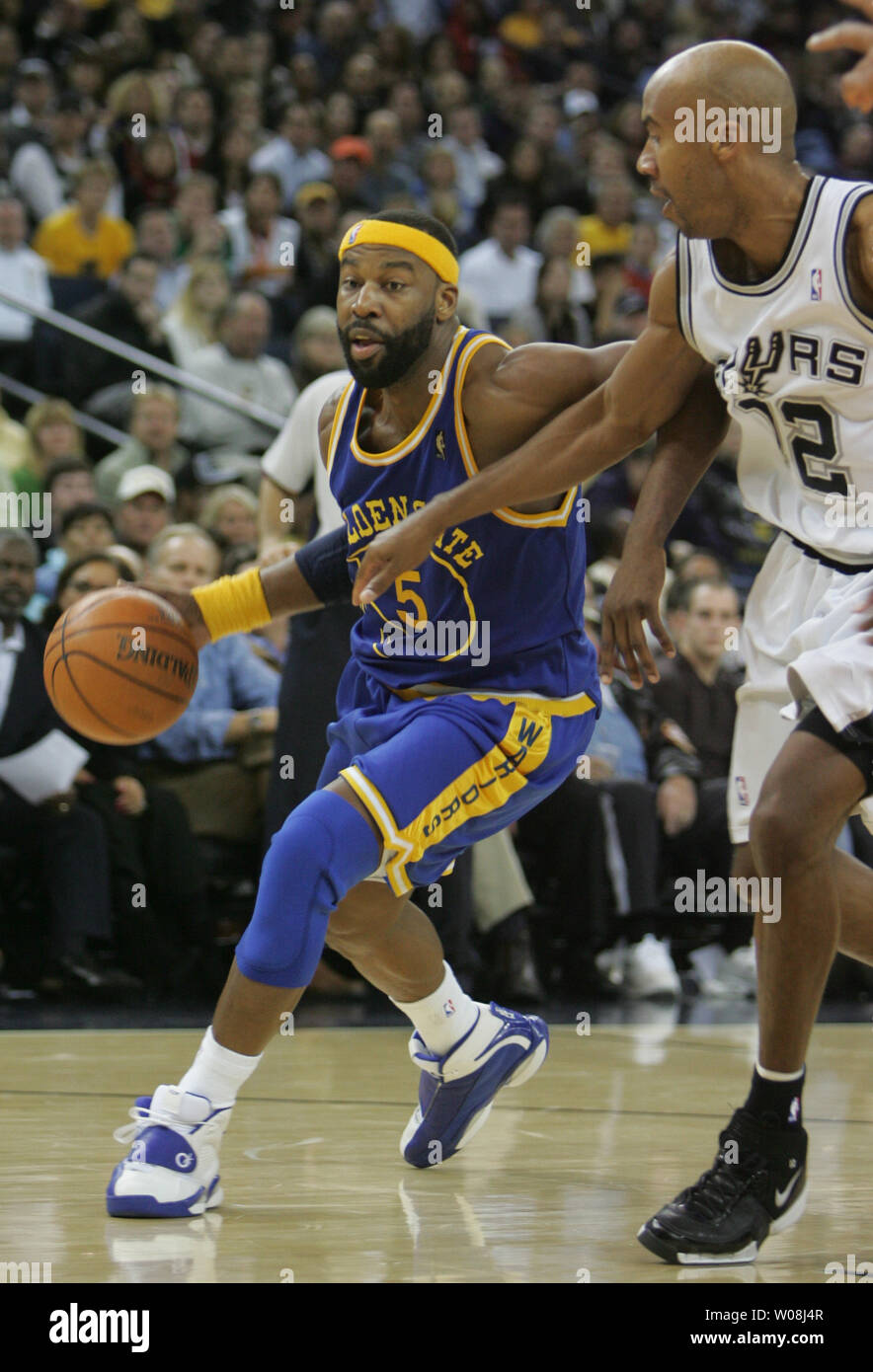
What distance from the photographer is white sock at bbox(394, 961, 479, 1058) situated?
149 inches

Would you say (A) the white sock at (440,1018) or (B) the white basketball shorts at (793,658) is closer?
(B) the white basketball shorts at (793,658)

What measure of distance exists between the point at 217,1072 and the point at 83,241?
7558mm

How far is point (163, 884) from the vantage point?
6.50 meters

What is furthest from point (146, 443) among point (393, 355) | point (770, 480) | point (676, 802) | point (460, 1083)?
point (770, 480)

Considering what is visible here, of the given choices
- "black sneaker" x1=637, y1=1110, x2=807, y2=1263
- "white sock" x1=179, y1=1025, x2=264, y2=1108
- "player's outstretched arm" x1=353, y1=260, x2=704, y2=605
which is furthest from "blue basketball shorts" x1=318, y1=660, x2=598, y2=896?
"black sneaker" x1=637, y1=1110, x2=807, y2=1263

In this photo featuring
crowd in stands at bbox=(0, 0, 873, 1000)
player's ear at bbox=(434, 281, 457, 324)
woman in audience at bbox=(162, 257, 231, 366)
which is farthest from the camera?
woman in audience at bbox=(162, 257, 231, 366)

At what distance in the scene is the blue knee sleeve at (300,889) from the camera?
3.16 meters

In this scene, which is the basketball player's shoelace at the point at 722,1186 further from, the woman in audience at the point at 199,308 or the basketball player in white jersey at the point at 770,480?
the woman in audience at the point at 199,308

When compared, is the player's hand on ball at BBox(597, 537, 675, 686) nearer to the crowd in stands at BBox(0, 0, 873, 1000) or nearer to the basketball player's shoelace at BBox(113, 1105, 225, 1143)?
the crowd in stands at BBox(0, 0, 873, 1000)

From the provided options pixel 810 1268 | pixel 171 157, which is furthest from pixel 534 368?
pixel 171 157

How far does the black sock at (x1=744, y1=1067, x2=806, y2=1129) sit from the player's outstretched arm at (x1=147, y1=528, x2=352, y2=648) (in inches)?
55.8

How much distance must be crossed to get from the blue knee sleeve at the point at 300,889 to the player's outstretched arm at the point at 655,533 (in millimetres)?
534

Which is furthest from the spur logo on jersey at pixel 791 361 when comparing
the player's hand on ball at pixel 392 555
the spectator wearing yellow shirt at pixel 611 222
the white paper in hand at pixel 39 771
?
the spectator wearing yellow shirt at pixel 611 222

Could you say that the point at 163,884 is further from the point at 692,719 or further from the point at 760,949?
the point at 760,949
